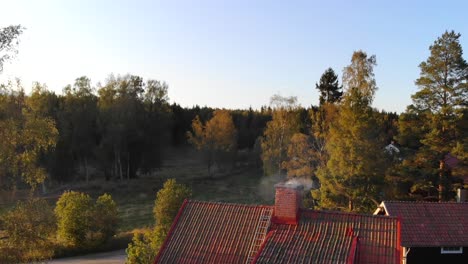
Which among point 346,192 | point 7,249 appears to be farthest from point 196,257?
point 346,192

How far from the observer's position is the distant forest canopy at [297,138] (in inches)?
548

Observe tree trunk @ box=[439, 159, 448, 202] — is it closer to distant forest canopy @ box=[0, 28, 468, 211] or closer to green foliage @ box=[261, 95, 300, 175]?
distant forest canopy @ box=[0, 28, 468, 211]

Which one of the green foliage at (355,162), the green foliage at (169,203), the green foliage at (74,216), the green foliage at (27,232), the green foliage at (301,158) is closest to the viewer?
the green foliage at (27,232)

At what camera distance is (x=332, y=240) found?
591 inches

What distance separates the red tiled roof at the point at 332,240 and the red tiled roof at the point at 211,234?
1.02 m

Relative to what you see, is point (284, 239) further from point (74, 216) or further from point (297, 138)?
point (297, 138)

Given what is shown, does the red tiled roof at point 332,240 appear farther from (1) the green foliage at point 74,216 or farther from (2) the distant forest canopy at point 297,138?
(1) the green foliage at point 74,216

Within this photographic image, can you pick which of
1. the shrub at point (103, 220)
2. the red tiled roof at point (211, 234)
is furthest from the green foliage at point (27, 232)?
the shrub at point (103, 220)

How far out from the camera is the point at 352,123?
26266mm

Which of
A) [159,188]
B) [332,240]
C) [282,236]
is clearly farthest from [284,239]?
[159,188]

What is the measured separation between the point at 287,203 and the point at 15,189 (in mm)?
8775

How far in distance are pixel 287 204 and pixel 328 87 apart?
39461mm

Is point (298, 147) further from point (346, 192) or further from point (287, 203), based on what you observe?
point (287, 203)

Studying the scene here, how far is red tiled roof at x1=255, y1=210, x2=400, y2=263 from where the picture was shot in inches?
568
